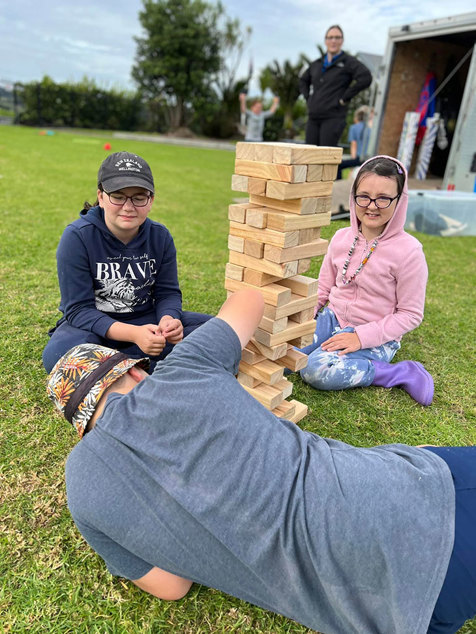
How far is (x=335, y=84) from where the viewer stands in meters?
6.11

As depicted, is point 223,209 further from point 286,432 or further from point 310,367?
point 286,432

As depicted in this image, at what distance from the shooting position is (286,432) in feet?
4.22

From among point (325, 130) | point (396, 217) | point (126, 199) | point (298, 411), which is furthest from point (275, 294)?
point (325, 130)

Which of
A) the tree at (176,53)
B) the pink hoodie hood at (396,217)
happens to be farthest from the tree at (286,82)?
the pink hoodie hood at (396,217)

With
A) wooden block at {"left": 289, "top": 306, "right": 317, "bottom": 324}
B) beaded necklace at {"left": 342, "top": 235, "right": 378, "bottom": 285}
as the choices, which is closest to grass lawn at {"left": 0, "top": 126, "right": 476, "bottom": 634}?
wooden block at {"left": 289, "top": 306, "right": 317, "bottom": 324}

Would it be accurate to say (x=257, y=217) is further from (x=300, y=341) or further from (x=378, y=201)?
(x=378, y=201)

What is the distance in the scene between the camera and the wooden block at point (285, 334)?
2.05m

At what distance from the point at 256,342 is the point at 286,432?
0.86 meters

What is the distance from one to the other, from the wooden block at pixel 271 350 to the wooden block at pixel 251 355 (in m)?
0.03

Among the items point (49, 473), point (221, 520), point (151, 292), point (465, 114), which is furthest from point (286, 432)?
point (465, 114)

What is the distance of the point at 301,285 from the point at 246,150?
0.63 metres

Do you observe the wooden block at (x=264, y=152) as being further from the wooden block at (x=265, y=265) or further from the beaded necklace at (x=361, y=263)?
the beaded necklace at (x=361, y=263)

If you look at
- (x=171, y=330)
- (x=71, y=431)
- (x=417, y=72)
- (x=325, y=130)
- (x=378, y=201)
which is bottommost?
(x=71, y=431)

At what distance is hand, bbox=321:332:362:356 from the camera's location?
2.71 meters
